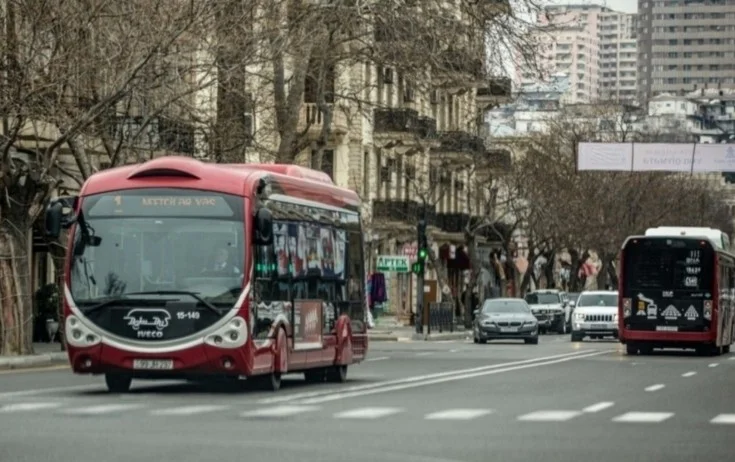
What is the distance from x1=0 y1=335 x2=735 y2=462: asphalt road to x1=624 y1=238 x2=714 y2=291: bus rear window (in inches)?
645

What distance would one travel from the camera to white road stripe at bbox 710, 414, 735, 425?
845 inches

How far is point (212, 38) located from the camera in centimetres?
4241

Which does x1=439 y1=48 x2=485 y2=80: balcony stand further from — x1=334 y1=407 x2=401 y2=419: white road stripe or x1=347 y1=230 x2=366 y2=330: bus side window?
x1=334 y1=407 x2=401 y2=419: white road stripe

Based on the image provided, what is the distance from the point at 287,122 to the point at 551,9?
7837 mm

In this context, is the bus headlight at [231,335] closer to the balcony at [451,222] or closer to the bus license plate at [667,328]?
the bus license plate at [667,328]

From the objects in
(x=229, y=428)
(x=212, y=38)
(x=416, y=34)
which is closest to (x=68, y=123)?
(x=212, y=38)

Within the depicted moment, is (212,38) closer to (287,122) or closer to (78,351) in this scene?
(287,122)

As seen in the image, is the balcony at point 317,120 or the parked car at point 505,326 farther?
the balcony at point 317,120

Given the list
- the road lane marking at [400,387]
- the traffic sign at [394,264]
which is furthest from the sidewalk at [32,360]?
the traffic sign at [394,264]

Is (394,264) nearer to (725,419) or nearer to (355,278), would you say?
(355,278)

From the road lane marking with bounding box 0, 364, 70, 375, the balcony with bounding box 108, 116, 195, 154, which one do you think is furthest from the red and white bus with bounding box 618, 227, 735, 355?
the road lane marking with bounding box 0, 364, 70, 375

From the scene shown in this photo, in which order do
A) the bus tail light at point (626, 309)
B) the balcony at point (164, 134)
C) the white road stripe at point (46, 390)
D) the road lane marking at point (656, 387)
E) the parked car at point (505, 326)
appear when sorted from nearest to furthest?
the white road stripe at point (46, 390) < the road lane marking at point (656, 387) < the balcony at point (164, 134) < the bus tail light at point (626, 309) < the parked car at point (505, 326)

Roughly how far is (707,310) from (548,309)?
33.1 m

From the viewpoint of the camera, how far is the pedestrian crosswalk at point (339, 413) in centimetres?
2127
